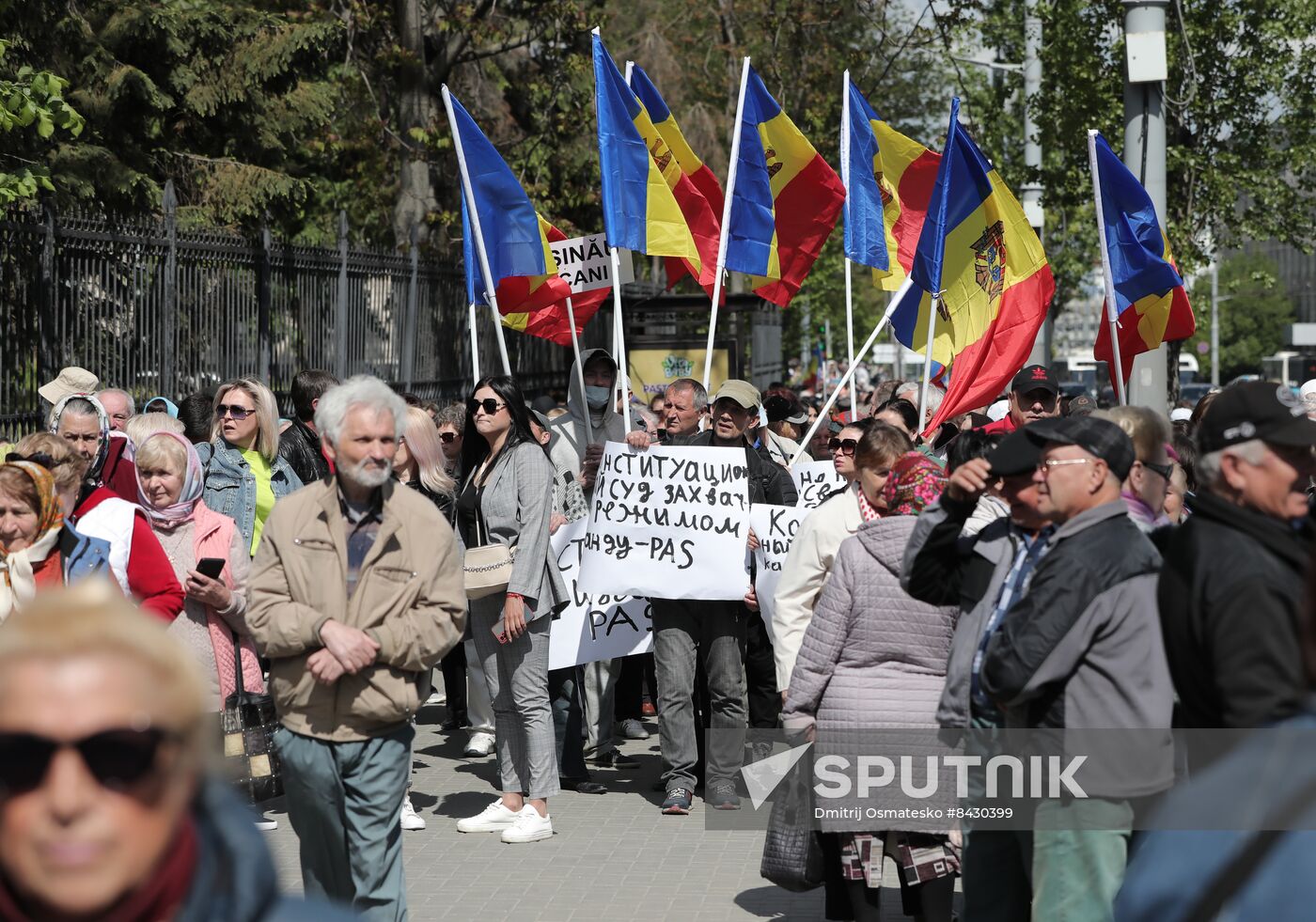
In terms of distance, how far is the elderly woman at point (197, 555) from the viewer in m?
6.93

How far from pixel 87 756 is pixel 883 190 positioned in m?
11.2

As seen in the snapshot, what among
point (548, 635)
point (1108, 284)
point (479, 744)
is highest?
point (1108, 284)

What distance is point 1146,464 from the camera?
585 centimetres

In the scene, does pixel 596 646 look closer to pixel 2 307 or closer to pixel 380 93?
pixel 2 307

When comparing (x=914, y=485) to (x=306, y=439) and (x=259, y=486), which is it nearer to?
(x=259, y=486)

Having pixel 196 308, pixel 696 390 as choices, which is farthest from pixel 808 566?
pixel 196 308

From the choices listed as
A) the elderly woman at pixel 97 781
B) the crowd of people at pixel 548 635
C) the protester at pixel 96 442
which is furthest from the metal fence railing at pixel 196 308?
the elderly woman at pixel 97 781

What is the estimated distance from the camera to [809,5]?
84.6ft

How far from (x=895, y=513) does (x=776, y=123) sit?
6481mm

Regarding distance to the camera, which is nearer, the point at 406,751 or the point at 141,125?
the point at 406,751

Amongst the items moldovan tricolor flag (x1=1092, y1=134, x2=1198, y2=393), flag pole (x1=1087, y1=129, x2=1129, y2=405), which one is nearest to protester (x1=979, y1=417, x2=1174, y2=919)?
flag pole (x1=1087, y1=129, x2=1129, y2=405)

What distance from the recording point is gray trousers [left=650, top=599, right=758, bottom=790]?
834 centimetres

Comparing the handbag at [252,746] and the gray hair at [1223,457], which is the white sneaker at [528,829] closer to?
the handbag at [252,746]

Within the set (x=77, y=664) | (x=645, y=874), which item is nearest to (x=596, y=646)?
(x=645, y=874)
